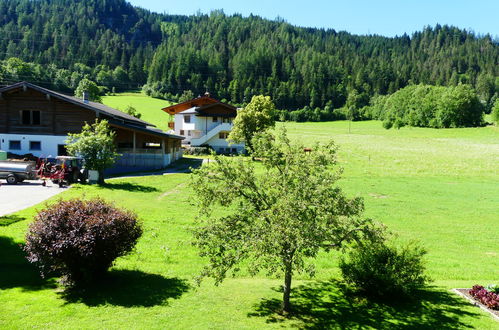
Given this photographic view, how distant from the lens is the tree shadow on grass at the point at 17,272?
37.2ft

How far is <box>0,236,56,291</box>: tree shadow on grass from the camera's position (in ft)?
37.2

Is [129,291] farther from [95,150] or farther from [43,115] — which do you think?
[43,115]

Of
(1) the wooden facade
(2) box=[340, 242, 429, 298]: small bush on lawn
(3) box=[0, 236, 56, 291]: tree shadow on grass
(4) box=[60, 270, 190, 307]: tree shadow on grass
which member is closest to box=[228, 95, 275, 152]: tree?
(1) the wooden facade

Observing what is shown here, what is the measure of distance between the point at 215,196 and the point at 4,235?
11237 millimetres

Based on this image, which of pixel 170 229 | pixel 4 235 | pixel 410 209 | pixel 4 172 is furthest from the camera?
pixel 4 172

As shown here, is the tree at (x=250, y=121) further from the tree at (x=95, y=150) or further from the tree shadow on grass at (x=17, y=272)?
the tree shadow on grass at (x=17, y=272)

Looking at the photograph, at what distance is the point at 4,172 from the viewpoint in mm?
28891

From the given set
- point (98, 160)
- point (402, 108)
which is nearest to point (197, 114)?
point (98, 160)

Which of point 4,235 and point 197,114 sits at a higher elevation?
point 197,114

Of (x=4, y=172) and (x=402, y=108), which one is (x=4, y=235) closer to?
(x=4, y=172)

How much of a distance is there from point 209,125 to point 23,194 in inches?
1672

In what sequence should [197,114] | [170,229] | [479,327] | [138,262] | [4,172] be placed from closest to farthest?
[479,327] < [138,262] < [170,229] < [4,172] < [197,114]

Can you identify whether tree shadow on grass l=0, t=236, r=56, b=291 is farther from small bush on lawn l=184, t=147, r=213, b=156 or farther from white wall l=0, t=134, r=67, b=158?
small bush on lawn l=184, t=147, r=213, b=156

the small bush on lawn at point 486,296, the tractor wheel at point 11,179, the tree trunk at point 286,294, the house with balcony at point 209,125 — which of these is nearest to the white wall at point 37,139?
the tractor wheel at point 11,179
